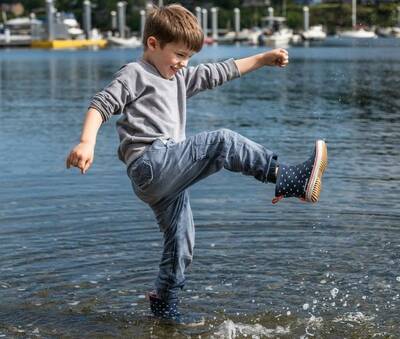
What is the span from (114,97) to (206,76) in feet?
2.28

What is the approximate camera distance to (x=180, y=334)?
5.86 m

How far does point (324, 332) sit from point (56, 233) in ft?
10.8

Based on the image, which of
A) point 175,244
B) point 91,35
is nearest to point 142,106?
point 175,244

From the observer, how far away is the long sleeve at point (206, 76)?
5.66 m

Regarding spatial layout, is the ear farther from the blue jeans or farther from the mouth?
the blue jeans

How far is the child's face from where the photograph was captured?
5297 mm

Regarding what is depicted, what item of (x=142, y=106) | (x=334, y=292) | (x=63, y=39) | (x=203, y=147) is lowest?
(x=334, y=292)

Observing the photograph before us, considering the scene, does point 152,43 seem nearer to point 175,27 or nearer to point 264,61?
point 175,27

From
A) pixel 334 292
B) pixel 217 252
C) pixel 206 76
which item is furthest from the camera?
pixel 217 252

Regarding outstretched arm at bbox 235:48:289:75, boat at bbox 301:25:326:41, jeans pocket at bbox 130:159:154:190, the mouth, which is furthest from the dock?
jeans pocket at bbox 130:159:154:190

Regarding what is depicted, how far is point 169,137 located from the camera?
5.38 m

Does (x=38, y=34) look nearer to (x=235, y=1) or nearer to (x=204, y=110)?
(x=235, y=1)

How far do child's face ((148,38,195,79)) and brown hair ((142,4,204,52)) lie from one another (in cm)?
3

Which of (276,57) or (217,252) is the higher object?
(276,57)
